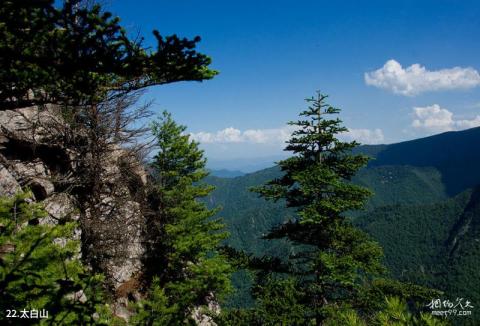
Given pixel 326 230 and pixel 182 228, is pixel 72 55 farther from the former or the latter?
pixel 182 228

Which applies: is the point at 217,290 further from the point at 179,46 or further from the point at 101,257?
the point at 179,46

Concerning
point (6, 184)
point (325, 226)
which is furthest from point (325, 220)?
point (6, 184)

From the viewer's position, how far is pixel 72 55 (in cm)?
505

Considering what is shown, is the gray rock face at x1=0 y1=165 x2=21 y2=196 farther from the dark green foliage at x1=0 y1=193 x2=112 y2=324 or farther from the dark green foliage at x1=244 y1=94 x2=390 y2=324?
the dark green foliage at x1=244 y1=94 x2=390 y2=324

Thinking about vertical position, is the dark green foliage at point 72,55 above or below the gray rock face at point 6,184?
above

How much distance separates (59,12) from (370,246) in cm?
1268

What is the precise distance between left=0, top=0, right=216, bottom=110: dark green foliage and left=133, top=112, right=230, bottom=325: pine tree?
13479mm

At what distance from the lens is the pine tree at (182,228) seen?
1983 centimetres

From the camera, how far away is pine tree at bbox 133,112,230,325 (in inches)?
781

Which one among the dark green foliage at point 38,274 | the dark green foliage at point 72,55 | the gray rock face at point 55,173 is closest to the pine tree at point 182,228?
the gray rock face at point 55,173

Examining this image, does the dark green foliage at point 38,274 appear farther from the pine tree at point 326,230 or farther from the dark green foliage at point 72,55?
the pine tree at point 326,230

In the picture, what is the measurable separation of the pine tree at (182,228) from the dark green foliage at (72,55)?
44.2ft

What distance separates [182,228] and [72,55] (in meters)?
16.1

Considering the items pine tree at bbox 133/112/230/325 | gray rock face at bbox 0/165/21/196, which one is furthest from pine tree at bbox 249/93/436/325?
gray rock face at bbox 0/165/21/196
